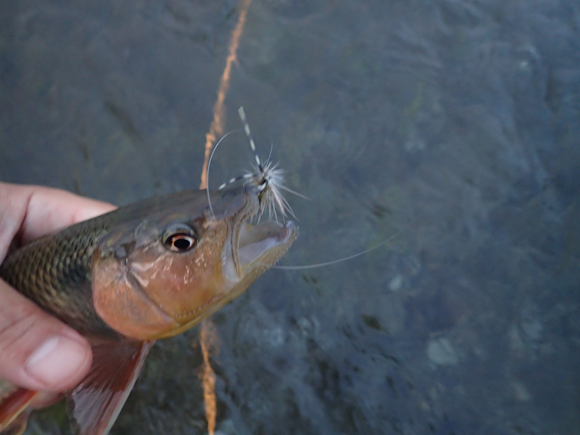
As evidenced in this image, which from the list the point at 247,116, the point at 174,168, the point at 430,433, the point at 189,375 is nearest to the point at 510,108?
the point at 247,116

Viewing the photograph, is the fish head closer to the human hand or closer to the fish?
the fish

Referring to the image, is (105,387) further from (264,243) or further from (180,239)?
(264,243)

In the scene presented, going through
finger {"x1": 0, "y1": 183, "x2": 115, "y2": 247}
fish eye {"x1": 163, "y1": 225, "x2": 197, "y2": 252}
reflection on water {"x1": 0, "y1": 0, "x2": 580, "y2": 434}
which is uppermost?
fish eye {"x1": 163, "y1": 225, "x2": 197, "y2": 252}

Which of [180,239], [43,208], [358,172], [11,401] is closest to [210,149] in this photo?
[358,172]

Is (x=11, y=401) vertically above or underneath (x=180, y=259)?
underneath

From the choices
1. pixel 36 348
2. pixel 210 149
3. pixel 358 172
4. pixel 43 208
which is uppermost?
pixel 36 348

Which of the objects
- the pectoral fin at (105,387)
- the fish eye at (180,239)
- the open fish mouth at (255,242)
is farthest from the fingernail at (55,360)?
the open fish mouth at (255,242)

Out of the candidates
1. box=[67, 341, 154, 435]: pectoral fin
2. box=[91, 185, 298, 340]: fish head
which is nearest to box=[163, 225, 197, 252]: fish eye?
box=[91, 185, 298, 340]: fish head
